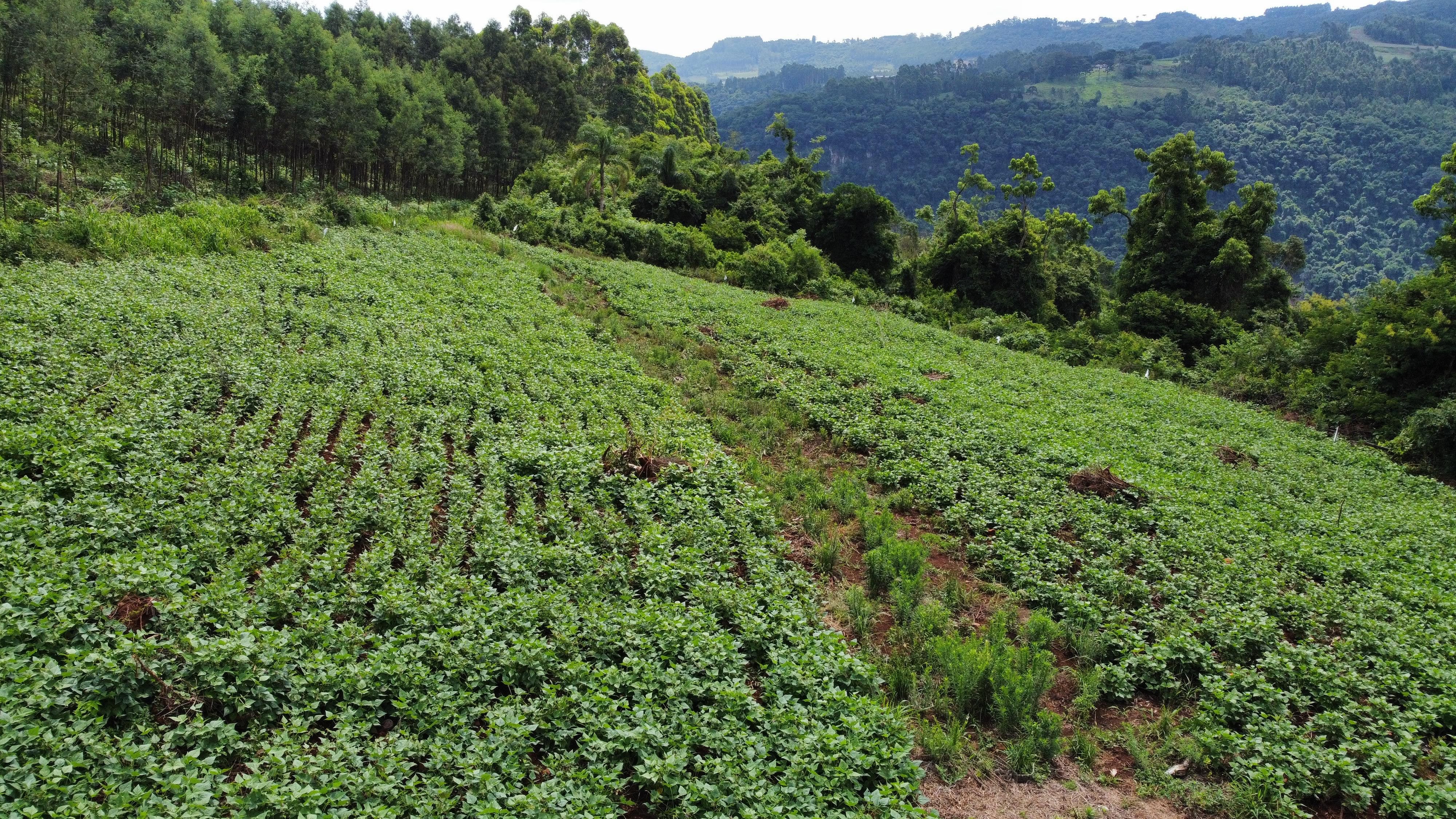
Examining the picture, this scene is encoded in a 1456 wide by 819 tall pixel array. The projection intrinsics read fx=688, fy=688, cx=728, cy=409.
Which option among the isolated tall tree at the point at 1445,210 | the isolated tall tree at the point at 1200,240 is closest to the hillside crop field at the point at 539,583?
the isolated tall tree at the point at 1445,210

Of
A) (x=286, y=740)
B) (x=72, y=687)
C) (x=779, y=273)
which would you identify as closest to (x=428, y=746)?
(x=286, y=740)

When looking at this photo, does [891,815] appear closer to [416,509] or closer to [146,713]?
[146,713]

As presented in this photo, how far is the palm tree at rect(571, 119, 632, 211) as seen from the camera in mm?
40344

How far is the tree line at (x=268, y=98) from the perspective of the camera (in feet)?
117

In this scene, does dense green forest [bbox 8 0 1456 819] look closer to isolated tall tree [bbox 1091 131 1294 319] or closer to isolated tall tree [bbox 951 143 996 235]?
isolated tall tree [bbox 1091 131 1294 319]

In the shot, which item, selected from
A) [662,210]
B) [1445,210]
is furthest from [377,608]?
[662,210]

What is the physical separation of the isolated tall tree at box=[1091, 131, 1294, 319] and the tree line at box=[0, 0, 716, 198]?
46.5 meters

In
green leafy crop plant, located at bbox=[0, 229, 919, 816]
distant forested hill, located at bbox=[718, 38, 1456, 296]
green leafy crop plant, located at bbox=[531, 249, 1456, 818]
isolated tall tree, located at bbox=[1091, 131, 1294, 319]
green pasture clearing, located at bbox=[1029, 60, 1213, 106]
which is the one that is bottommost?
green leafy crop plant, located at bbox=[531, 249, 1456, 818]

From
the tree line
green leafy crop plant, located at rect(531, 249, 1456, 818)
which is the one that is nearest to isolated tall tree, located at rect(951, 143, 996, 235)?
green leafy crop plant, located at rect(531, 249, 1456, 818)

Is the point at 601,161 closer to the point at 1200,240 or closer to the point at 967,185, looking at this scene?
the point at 967,185

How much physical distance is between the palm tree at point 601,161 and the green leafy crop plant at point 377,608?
3175 centimetres

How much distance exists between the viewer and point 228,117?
40.2 m

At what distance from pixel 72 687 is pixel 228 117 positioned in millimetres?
47497

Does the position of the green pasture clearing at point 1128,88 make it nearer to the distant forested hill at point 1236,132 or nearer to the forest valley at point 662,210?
the distant forested hill at point 1236,132
